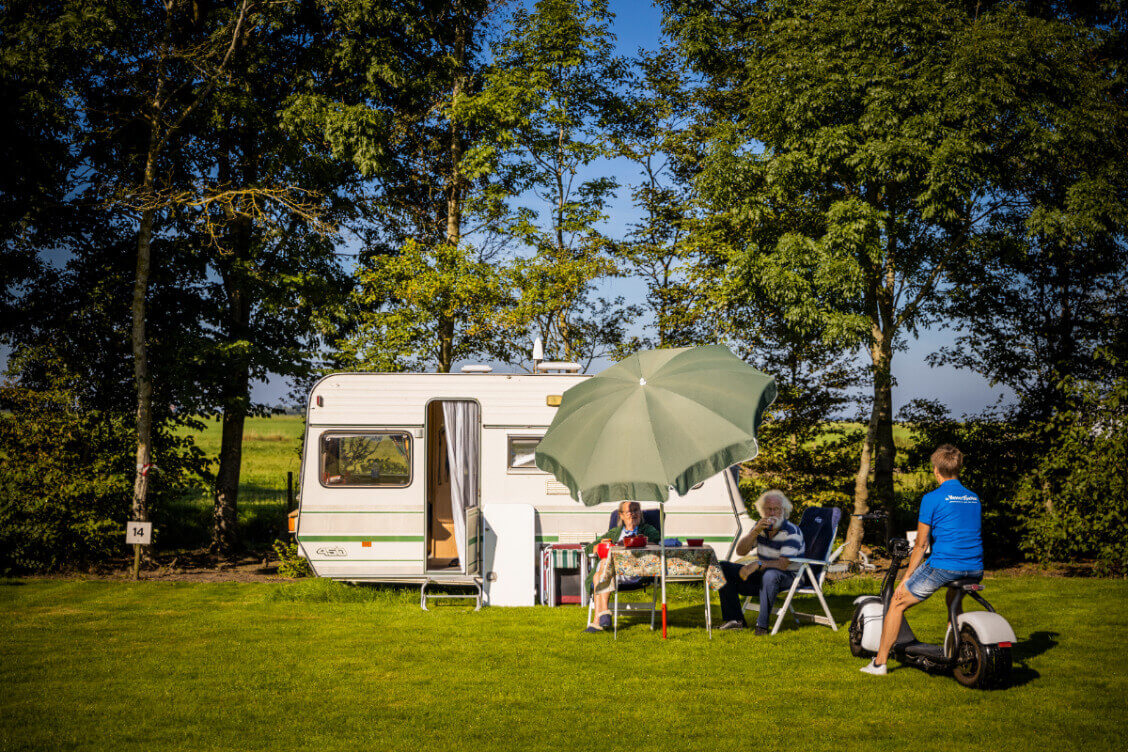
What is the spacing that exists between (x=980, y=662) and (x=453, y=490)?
562cm

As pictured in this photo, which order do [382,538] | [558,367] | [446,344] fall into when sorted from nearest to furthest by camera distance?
[382,538], [558,367], [446,344]

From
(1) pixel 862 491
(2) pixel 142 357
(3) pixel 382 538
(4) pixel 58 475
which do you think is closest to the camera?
(3) pixel 382 538

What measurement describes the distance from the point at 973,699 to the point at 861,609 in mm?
1080

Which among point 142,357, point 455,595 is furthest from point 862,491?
point 142,357

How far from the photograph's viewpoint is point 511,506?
9008mm

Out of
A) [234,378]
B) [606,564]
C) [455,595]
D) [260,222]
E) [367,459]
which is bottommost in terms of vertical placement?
[455,595]

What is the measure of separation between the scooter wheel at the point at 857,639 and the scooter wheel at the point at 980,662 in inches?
29.4

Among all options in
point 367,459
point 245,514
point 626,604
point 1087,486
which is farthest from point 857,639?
point 245,514

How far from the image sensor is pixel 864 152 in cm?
1054

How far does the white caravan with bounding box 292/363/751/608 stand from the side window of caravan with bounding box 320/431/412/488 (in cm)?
1

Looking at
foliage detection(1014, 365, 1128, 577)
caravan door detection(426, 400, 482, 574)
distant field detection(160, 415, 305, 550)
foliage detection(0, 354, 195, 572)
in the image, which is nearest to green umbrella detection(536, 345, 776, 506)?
caravan door detection(426, 400, 482, 574)

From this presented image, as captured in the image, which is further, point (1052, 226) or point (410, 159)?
point (410, 159)

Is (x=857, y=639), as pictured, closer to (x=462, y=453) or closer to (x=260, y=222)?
(x=462, y=453)

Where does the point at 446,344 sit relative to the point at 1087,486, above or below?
above
